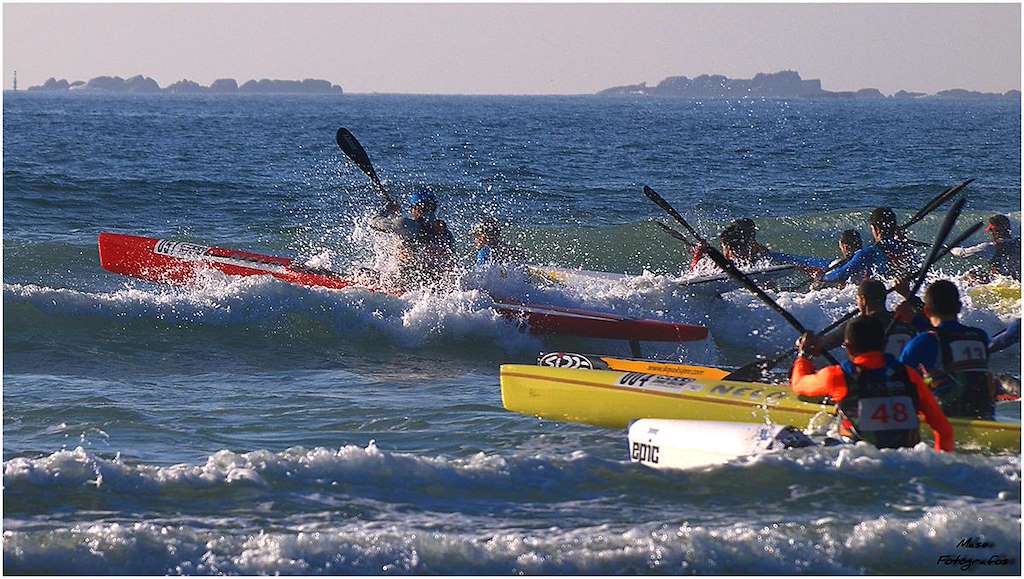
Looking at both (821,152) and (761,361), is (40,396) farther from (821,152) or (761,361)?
(821,152)

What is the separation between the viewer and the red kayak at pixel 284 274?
32.9 feet

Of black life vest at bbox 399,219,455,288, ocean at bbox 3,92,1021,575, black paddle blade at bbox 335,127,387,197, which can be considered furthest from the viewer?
black paddle blade at bbox 335,127,387,197

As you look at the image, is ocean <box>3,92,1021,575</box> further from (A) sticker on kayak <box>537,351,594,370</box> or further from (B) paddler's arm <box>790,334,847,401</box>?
(A) sticker on kayak <box>537,351,594,370</box>

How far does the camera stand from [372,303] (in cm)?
1074

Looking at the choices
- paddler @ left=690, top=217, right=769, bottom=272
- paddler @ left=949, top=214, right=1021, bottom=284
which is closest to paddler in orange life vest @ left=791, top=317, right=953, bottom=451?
paddler @ left=690, top=217, right=769, bottom=272

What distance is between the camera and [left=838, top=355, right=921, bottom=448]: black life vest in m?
5.76

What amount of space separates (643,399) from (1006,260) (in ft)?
18.9

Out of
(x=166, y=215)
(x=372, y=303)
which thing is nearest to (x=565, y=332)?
(x=372, y=303)

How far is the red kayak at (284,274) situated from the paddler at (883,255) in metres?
1.55

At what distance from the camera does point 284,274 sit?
11.6 meters

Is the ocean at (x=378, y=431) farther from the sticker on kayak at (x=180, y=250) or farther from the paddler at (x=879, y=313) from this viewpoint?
the paddler at (x=879, y=313)

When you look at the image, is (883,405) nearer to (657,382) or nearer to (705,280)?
(657,382)

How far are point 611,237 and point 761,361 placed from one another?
10355mm

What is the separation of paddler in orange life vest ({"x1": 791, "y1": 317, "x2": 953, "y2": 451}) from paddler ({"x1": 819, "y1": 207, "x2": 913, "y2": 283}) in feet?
15.2
